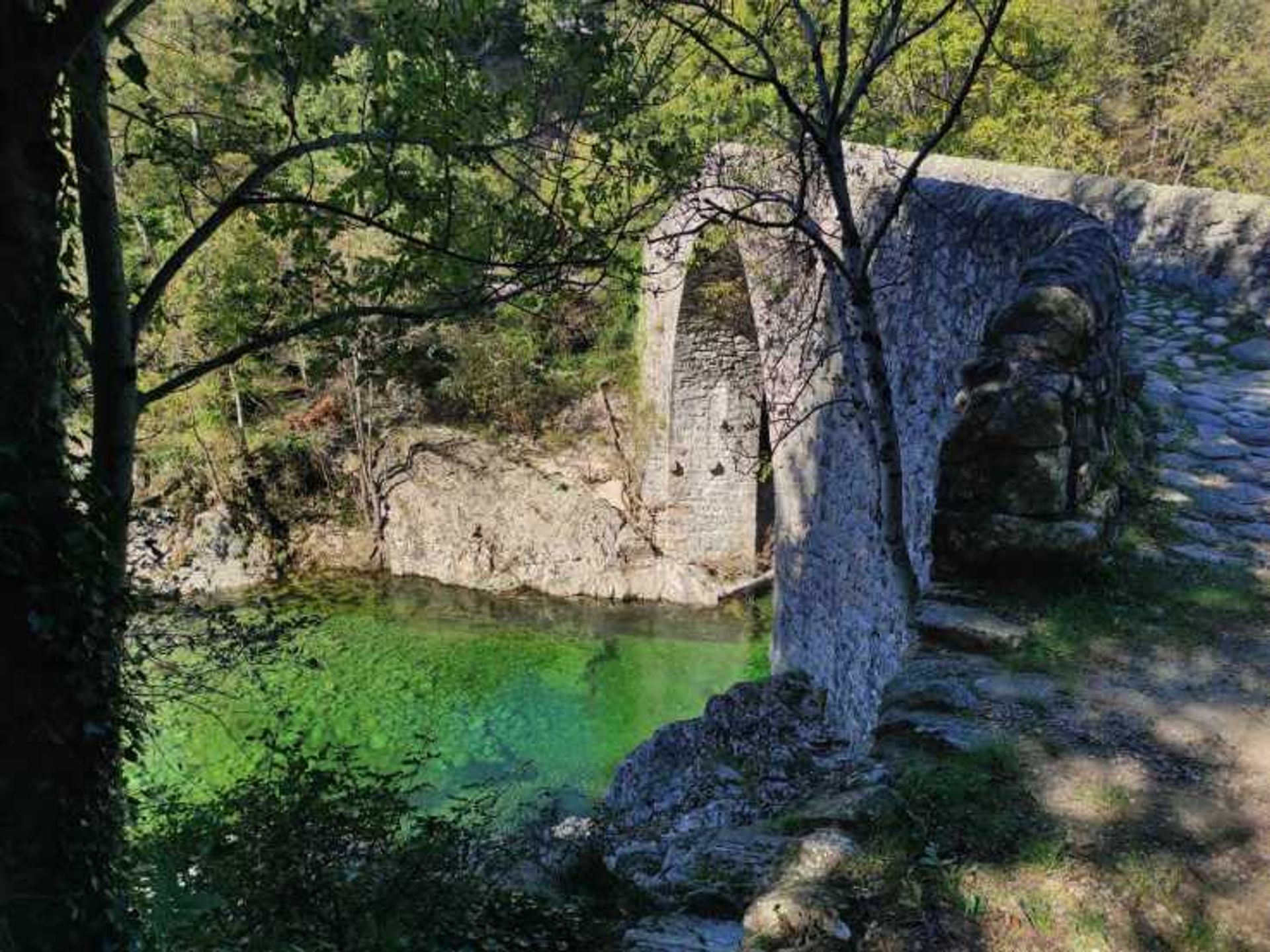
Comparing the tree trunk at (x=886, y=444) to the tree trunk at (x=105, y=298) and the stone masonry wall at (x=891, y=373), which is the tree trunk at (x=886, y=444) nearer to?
the stone masonry wall at (x=891, y=373)

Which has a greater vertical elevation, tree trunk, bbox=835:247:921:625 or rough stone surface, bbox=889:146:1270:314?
rough stone surface, bbox=889:146:1270:314

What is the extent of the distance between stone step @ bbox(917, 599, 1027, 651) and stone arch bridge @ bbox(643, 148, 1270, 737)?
0.86 ft

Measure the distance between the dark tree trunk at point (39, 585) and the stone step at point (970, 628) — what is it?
261 cm

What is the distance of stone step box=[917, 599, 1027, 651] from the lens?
3295 mm

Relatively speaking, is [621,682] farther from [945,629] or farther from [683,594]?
[945,629]

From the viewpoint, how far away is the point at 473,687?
1083 cm

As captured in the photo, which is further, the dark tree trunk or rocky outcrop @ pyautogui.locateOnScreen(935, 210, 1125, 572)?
rocky outcrop @ pyautogui.locateOnScreen(935, 210, 1125, 572)

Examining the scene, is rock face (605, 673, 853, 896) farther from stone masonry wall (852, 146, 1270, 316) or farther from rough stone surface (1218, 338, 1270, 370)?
stone masonry wall (852, 146, 1270, 316)

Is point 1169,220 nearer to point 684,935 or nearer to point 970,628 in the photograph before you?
point 970,628

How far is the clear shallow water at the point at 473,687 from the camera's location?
907cm

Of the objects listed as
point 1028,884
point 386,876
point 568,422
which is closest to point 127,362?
point 386,876

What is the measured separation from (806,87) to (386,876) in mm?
4457

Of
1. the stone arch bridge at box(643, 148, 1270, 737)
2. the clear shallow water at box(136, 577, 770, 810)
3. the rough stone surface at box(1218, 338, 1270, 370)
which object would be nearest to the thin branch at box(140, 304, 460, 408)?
the stone arch bridge at box(643, 148, 1270, 737)

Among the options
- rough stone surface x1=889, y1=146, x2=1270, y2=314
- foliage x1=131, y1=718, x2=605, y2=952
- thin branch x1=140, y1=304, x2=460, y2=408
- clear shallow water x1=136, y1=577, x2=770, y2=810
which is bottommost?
clear shallow water x1=136, y1=577, x2=770, y2=810
